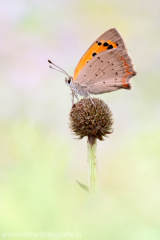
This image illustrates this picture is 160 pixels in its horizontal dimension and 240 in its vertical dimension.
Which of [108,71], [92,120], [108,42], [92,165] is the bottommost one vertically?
[92,165]

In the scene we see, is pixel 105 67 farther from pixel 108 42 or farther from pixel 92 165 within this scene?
pixel 92 165

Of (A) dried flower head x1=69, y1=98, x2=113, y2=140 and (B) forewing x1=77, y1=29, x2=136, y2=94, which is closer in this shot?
(A) dried flower head x1=69, y1=98, x2=113, y2=140

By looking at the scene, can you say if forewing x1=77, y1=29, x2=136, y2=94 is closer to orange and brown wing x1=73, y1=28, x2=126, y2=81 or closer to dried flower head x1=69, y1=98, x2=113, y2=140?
orange and brown wing x1=73, y1=28, x2=126, y2=81

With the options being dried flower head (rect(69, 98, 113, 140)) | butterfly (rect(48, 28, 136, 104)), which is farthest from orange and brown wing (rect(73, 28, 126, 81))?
dried flower head (rect(69, 98, 113, 140))

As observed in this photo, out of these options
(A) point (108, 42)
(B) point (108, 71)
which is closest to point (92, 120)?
(B) point (108, 71)

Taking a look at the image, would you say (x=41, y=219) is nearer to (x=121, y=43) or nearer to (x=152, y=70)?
(x=121, y=43)

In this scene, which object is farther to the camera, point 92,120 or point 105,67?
point 105,67
